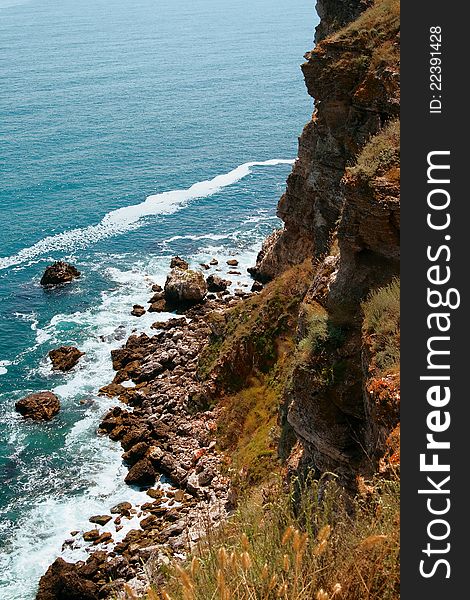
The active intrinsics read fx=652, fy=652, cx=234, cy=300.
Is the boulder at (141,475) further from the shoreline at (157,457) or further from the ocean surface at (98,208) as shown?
the ocean surface at (98,208)

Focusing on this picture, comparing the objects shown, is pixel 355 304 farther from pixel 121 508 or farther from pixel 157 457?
pixel 157 457

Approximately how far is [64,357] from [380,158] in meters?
35.8

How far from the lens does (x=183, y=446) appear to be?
124 ft

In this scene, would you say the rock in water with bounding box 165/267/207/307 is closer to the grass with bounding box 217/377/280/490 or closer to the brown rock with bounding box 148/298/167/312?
the brown rock with bounding box 148/298/167/312

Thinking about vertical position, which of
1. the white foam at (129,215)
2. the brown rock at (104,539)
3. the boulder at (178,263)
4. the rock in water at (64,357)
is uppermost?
the white foam at (129,215)

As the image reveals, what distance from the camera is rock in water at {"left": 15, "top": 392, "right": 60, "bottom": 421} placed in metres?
41.9

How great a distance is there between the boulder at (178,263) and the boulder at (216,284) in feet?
15.0

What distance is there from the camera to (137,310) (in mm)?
54344

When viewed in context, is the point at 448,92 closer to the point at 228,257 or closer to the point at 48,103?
the point at 228,257

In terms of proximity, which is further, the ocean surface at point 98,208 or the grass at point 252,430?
the ocean surface at point 98,208

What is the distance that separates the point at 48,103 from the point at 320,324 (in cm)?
10973

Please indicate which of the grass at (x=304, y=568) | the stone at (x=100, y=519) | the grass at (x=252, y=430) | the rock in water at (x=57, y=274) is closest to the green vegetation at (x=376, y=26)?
the grass at (x=252, y=430)

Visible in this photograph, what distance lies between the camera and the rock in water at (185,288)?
5372cm

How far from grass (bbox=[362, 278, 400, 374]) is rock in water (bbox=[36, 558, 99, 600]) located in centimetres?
1948
